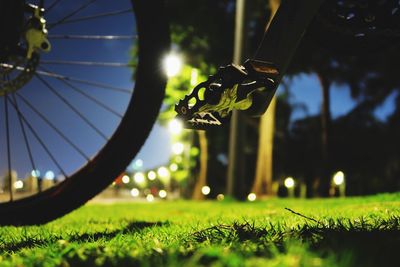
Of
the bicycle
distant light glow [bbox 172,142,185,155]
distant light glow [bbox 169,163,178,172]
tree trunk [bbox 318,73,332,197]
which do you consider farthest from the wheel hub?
distant light glow [bbox 169,163,178,172]

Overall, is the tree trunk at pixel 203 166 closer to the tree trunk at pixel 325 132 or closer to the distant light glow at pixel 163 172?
the distant light glow at pixel 163 172

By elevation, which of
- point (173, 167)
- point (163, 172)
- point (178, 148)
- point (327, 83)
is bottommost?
point (163, 172)

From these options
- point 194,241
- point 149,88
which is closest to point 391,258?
point 194,241

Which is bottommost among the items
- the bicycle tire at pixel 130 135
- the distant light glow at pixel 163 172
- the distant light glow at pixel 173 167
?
the distant light glow at pixel 163 172

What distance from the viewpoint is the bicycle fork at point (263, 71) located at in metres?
2.18

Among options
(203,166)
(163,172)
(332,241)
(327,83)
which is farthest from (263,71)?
(163,172)

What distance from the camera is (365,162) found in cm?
2956

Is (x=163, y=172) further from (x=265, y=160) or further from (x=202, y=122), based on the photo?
(x=202, y=122)

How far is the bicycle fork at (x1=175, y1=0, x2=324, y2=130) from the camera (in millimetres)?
2182

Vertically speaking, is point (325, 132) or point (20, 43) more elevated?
point (325, 132)

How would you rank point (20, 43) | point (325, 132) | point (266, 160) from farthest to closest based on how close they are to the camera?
point (325, 132), point (266, 160), point (20, 43)

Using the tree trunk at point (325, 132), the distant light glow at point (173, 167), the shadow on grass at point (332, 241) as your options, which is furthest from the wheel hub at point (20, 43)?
the distant light glow at point (173, 167)

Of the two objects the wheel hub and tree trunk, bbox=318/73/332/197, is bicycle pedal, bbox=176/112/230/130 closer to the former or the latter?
the wheel hub

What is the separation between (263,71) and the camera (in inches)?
85.2
